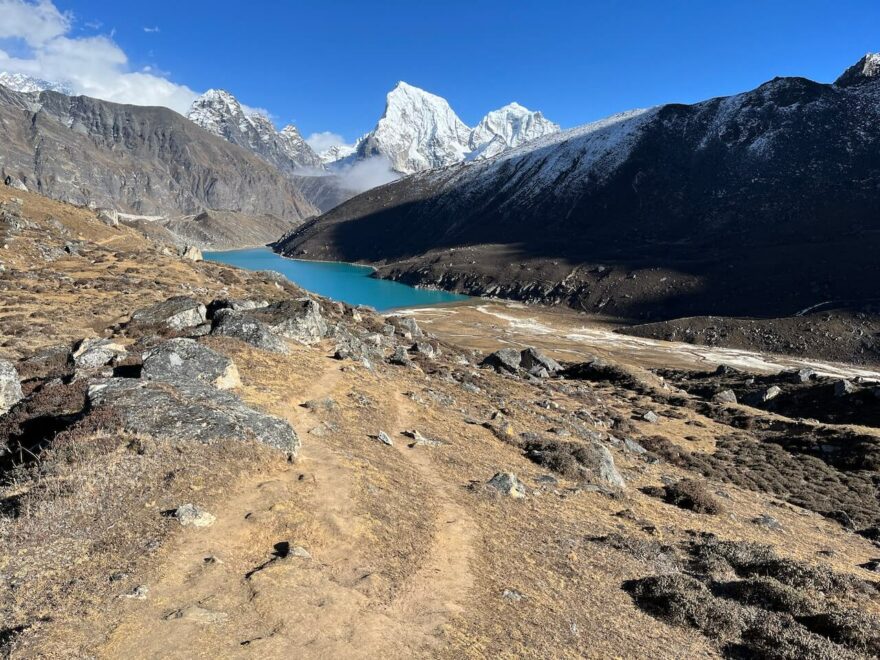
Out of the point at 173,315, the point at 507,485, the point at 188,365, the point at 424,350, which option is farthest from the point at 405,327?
the point at 507,485

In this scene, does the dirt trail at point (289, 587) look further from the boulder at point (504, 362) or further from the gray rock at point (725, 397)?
the gray rock at point (725, 397)

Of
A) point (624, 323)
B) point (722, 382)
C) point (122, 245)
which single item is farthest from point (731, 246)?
point (122, 245)

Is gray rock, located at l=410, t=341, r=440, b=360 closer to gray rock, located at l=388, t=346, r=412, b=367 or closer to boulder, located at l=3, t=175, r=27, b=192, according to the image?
gray rock, located at l=388, t=346, r=412, b=367

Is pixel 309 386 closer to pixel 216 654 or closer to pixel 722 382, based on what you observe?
pixel 216 654

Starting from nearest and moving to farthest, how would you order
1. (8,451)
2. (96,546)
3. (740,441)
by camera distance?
1. (96,546)
2. (8,451)
3. (740,441)

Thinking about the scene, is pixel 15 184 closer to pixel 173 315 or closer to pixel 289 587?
pixel 173 315

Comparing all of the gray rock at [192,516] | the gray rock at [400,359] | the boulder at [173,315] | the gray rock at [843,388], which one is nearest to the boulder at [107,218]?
the boulder at [173,315]
